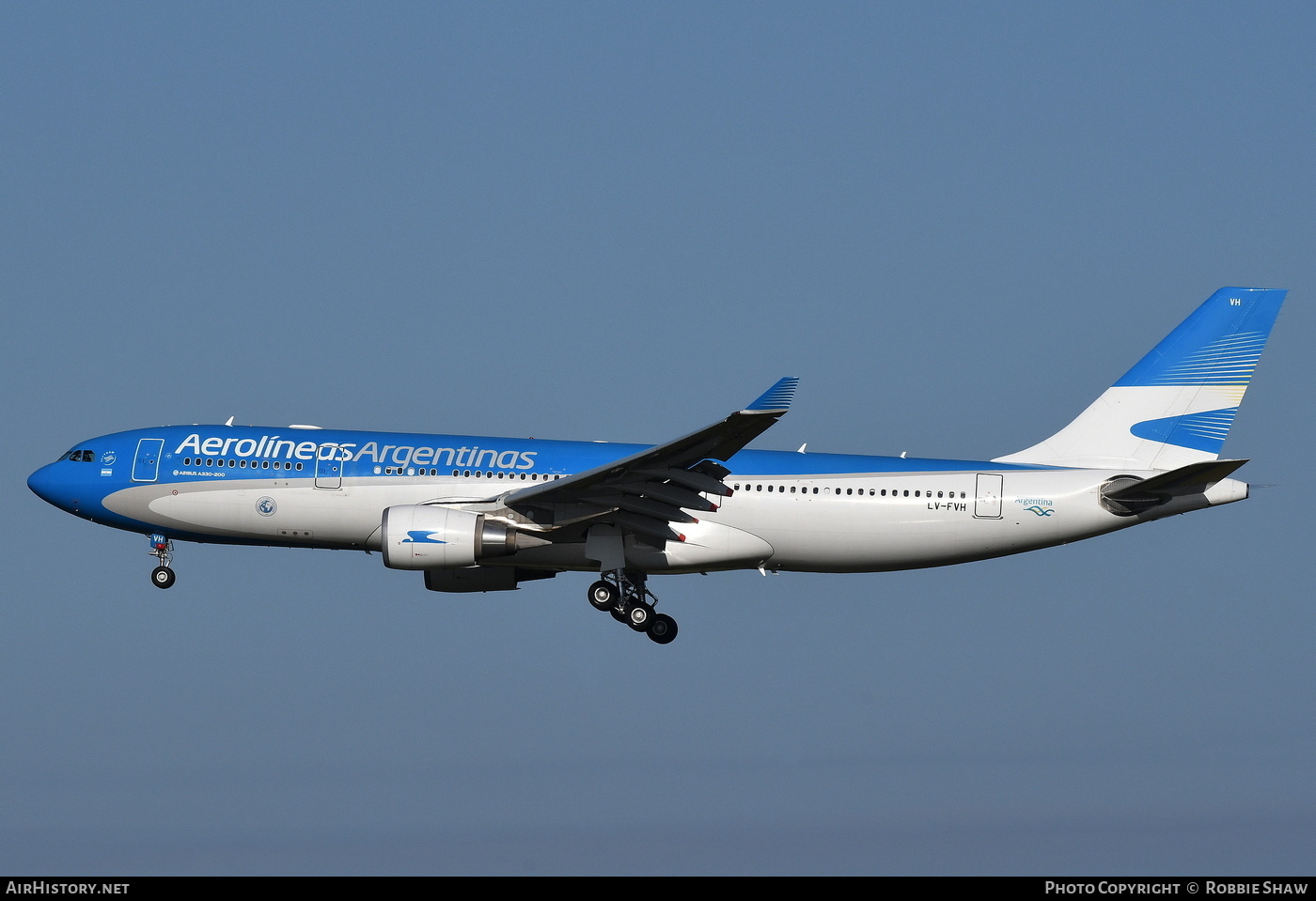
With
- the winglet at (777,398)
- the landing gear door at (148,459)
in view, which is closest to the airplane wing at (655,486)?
the winglet at (777,398)

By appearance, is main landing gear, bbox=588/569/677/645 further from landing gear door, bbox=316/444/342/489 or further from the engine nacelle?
landing gear door, bbox=316/444/342/489

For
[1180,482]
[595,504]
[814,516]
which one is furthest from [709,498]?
[1180,482]

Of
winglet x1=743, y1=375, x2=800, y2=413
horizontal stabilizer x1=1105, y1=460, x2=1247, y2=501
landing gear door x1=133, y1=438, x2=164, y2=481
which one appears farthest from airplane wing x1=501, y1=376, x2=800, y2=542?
horizontal stabilizer x1=1105, y1=460, x2=1247, y2=501

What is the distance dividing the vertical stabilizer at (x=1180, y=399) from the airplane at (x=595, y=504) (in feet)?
1.56

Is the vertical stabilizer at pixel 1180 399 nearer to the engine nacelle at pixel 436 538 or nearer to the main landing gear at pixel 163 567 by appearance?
the engine nacelle at pixel 436 538

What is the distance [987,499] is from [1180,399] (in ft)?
19.1

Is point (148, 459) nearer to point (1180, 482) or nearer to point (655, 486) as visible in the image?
point (655, 486)

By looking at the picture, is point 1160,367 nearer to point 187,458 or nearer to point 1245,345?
point 1245,345

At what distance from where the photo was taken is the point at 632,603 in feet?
117

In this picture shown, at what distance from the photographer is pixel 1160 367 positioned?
122 ft

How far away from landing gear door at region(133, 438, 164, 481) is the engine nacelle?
19.8 feet

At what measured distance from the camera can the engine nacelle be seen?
32.6 meters

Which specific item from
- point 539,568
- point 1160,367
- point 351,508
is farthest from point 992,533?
point 351,508
